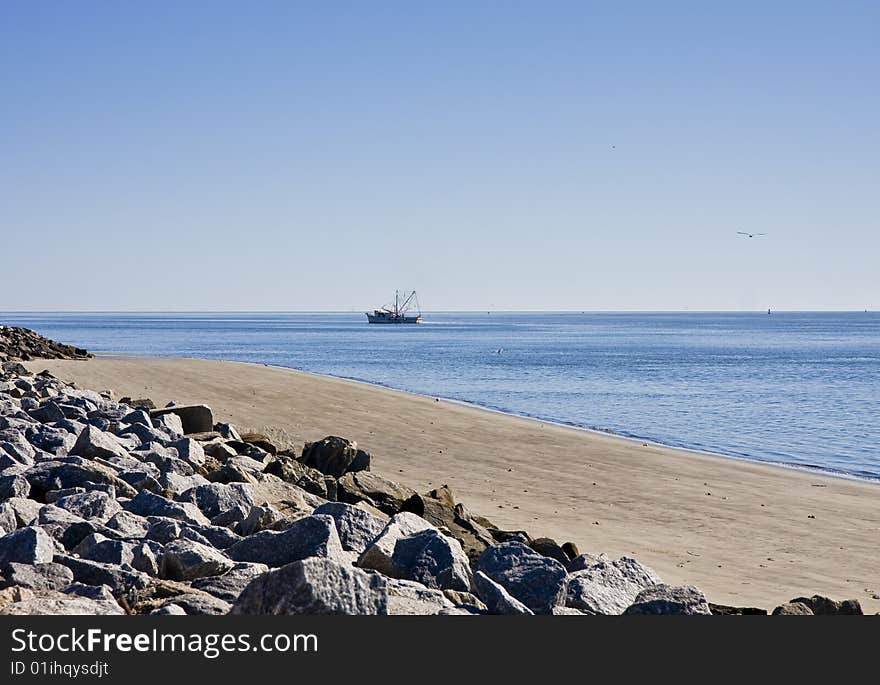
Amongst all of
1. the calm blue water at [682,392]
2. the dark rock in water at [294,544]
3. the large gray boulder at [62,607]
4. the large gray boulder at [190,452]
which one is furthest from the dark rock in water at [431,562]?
the calm blue water at [682,392]

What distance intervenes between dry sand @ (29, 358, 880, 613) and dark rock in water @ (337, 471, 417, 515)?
2.14m

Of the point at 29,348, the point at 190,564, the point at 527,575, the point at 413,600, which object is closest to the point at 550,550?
the point at 527,575

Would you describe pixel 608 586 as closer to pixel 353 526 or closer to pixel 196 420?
pixel 353 526

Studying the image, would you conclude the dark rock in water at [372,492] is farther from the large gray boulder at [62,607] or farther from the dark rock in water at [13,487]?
the large gray boulder at [62,607]

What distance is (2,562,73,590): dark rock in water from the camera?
17.9ft

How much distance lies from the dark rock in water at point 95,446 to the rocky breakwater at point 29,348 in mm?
27901

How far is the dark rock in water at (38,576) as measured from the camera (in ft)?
17.9

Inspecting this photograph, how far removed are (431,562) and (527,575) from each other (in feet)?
2.04

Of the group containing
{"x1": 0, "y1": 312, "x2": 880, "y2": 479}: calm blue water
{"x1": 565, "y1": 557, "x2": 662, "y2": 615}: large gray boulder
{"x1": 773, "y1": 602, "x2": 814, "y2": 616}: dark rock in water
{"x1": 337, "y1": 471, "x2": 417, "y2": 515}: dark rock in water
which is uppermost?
{"x1": 565, "y1": 557, "x2": 662, "y2": 615}: large gray boulder

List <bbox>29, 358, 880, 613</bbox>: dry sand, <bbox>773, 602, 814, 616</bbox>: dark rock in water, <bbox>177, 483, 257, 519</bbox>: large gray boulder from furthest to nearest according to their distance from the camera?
1. <bbox>29, 358, 880, 613</bbox>: dry sand
2. <bbox>177, 483, 257, 519</bbox>: large gray boulder
3. <bbox>773, 602, 814, 616</bbox>: dark rock in water

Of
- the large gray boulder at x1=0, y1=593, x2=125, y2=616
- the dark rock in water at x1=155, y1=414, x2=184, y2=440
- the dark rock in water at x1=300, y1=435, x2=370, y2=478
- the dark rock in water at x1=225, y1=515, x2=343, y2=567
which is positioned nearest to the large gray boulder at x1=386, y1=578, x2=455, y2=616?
the dark rock in water at x1=225, y1=515, x2=343, y2=567

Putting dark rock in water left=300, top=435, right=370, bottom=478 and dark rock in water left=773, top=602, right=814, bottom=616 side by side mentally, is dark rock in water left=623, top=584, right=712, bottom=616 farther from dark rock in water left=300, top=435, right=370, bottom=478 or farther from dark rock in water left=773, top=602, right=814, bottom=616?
dark rock in water left=300, top=435, right=370, bottom=478

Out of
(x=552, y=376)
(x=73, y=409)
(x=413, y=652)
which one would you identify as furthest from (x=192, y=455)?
(x=552, y=376)

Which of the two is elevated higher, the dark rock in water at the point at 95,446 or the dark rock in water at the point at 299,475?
the dark rock in water at the point at 95,446
